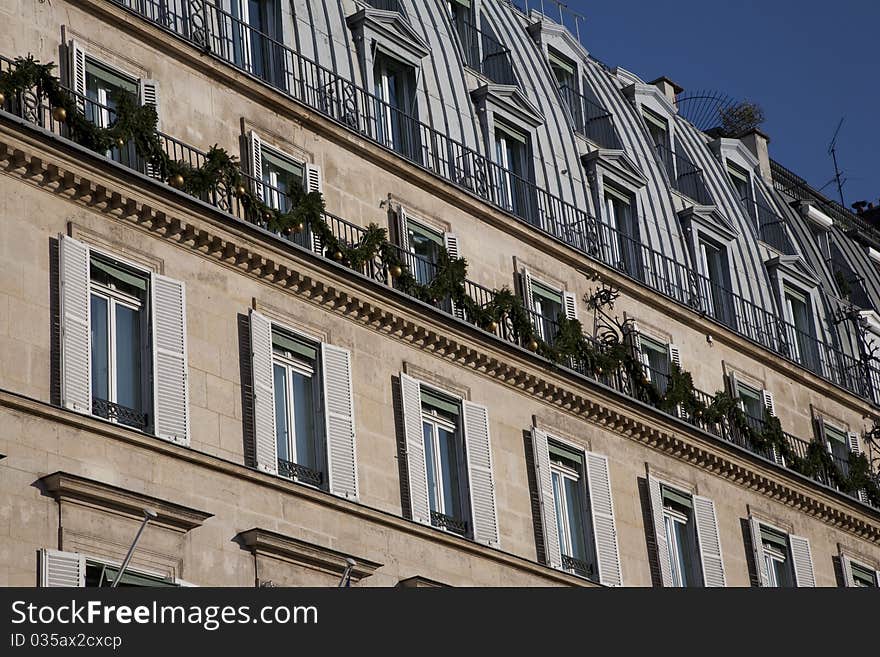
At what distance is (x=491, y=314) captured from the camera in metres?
38.5

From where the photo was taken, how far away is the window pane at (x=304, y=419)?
34.1 meters

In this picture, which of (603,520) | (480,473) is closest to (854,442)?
(603,520)

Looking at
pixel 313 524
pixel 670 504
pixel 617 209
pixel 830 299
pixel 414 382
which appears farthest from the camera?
pixel 830 299

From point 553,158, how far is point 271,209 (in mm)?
10386

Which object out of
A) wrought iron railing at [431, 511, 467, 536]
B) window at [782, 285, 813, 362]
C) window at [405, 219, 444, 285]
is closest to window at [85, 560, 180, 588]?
wrought iron railing at [431, 511, 467, 536]

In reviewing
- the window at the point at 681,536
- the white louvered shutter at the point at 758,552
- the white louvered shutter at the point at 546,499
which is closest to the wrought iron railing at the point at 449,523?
the white louvered shutter at the point at 546,499

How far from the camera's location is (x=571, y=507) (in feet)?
129

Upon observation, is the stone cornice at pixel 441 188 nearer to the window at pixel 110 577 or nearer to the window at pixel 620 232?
the window at pixel 620 232

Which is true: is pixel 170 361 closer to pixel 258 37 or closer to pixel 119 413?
pixel 119 413

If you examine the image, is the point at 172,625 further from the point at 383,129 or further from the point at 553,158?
the point at 553,158

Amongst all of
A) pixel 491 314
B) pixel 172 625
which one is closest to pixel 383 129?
pixel 491 314

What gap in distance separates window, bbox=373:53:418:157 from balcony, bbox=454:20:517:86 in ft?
10.0

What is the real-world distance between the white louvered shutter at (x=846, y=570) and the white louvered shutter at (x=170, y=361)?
776 inches

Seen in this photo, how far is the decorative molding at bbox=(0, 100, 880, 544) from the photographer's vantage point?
3184 centimetres
